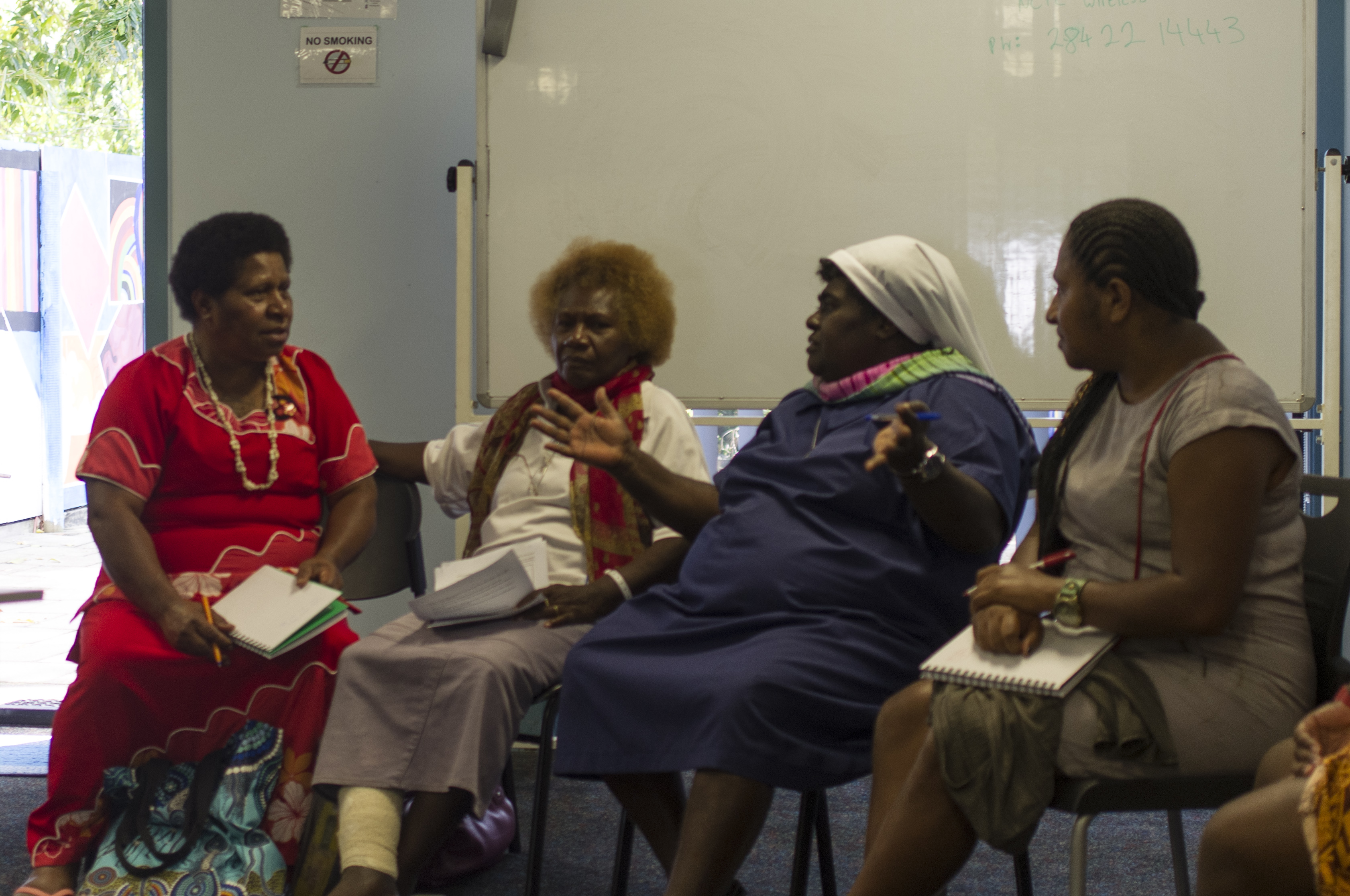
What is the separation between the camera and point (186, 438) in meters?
2.27

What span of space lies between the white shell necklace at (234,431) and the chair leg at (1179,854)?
5.94 feet

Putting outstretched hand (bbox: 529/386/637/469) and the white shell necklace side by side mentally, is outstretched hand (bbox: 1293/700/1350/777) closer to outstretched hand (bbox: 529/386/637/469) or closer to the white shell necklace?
outstretched hand (bbox: 529/386/637/469)

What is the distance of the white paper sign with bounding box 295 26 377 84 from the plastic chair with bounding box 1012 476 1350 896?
2.76m

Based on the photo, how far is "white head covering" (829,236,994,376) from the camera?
2.04 m

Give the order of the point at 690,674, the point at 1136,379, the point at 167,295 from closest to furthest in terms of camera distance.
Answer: the point at 1136,379
the point at 690,674
the point at 167,295

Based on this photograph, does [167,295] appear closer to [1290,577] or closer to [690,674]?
[690,674]

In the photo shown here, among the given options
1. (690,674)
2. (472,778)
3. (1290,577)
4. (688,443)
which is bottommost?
(472,778)

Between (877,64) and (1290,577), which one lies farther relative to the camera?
(877,64)

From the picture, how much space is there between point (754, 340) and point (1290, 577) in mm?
1642

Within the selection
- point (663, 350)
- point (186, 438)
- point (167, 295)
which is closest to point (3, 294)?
point (167, 295)

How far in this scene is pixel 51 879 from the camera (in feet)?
6.84

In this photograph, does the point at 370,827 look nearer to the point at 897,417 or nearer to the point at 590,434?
the point at 590,434

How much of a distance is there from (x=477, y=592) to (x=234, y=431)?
24.9 inches

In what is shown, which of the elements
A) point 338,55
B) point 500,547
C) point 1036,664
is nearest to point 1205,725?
point 1036,664
